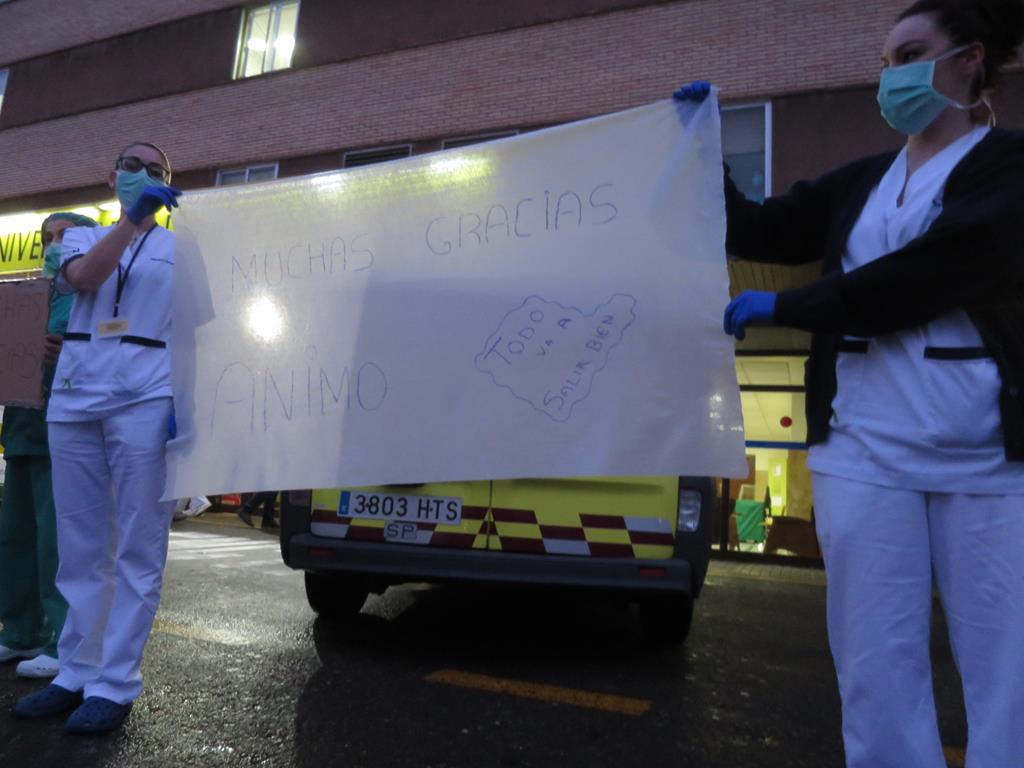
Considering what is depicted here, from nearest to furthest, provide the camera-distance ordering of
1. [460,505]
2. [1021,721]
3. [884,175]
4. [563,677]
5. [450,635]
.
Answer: [1021,721], [884,175], [563,677], [460,505], [450,635]

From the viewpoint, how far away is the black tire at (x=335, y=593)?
449 cm

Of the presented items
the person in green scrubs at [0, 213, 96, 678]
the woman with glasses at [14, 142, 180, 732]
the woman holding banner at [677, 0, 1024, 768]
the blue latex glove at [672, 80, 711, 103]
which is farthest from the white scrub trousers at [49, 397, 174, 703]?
the woman holding banner at [677, 0, 1024, 768]

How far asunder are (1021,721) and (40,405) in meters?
3.20

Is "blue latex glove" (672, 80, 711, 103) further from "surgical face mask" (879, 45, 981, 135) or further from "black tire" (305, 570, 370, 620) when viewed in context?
"black tire" (305, 570, 370, 620)

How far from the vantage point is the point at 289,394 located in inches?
107

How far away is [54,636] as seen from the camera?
3365 millimetres

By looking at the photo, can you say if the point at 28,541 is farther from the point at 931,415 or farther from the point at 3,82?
the point at 3,82

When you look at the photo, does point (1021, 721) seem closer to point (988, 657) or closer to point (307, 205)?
point (988, 657)

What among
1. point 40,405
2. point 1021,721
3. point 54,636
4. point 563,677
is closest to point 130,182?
point 40,405

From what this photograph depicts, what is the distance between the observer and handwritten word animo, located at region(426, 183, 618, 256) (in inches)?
96.8

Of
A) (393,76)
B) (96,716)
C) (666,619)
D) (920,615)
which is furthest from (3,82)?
(920,615)

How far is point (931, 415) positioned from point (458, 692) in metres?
2.42

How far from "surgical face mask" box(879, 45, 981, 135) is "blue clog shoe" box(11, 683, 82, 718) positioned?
10.4 ft

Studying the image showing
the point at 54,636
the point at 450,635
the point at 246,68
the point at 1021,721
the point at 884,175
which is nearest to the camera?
the point at 1021,721
